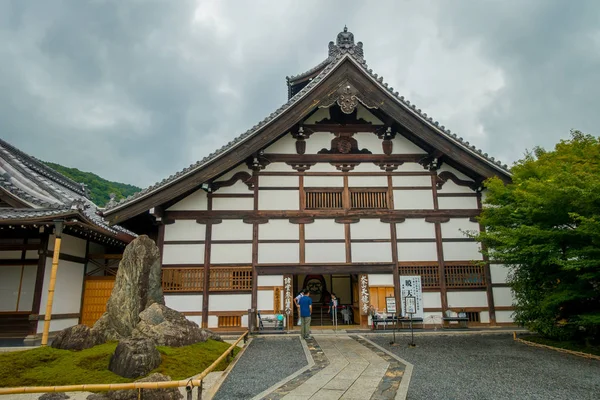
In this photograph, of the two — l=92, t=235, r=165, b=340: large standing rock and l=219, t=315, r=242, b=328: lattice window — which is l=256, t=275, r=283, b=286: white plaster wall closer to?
l=219, t=315, r=242, b=328: lattice window

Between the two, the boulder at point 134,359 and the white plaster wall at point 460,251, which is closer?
the boulder at point 134,359

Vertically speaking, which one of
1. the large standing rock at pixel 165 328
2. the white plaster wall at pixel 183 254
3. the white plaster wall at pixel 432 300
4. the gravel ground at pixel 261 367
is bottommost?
the gravel ground at pixel 261 367

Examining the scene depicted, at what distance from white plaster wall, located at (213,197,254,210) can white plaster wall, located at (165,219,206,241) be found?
2.88 ft

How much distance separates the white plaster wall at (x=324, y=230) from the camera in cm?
1291

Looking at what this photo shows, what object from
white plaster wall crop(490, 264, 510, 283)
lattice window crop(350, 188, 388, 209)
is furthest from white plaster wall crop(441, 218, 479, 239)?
lattice window crop(350, 188, 388, 209)

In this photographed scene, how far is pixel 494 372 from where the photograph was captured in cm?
682

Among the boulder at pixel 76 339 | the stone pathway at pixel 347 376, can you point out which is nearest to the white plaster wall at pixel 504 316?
the stone pathway at pixel 347 376

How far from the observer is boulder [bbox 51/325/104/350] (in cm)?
733

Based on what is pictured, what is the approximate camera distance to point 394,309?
11.4 meters

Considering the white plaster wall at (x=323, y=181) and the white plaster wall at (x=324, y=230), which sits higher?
the white plaster wall at (x=323, y=181)

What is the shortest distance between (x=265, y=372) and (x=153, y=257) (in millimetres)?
3856

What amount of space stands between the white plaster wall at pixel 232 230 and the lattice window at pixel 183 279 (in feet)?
4.22

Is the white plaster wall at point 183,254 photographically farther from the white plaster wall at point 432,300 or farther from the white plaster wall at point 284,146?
the white plaster wall at point 432,300

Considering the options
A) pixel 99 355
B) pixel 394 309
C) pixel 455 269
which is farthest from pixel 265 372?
pixel 455 269
